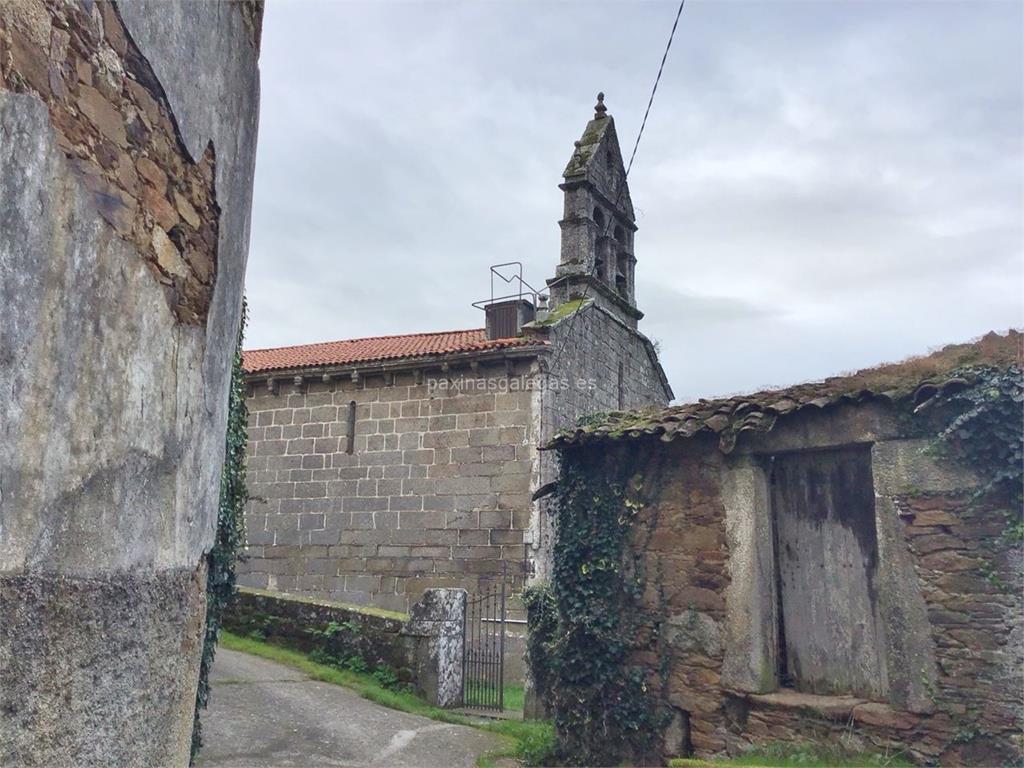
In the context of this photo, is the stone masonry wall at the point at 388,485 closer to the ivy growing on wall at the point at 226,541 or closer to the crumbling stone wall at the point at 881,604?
the crumbling stone wall at the point at 881,604

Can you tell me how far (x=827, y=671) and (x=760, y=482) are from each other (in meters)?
1.45

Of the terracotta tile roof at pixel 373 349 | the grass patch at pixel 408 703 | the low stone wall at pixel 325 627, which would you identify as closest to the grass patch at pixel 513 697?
the grass patch at pixel 408 703

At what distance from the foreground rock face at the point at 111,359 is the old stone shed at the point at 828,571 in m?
4.25

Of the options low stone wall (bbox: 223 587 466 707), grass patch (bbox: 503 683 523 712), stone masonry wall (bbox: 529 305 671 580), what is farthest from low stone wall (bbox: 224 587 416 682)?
stone masonry wall (bbox: 529 305 671 580)

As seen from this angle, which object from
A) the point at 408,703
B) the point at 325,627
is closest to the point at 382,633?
the point at 325,627

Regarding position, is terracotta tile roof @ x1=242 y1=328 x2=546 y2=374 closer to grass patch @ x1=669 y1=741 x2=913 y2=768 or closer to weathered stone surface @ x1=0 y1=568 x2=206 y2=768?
grass patch @ x1=669 y1=741 x2=913 y2=768

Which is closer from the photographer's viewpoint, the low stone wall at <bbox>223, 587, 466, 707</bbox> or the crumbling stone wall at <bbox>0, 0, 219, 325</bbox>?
the crumbling stone wall at <bbox>0, 0, 219, 325</bbox>

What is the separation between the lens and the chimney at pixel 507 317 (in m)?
14.1

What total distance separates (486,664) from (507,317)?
20.4 feet

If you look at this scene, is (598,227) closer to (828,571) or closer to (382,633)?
(382,633)

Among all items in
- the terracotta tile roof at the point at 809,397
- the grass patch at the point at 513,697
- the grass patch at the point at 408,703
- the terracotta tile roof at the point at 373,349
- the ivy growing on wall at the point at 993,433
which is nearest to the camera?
the ivy growing on wall at the point at 993,433

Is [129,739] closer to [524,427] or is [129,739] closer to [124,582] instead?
[124,582]

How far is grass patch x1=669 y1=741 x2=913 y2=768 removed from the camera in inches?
217

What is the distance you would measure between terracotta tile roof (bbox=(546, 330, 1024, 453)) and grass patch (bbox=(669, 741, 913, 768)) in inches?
84.9
